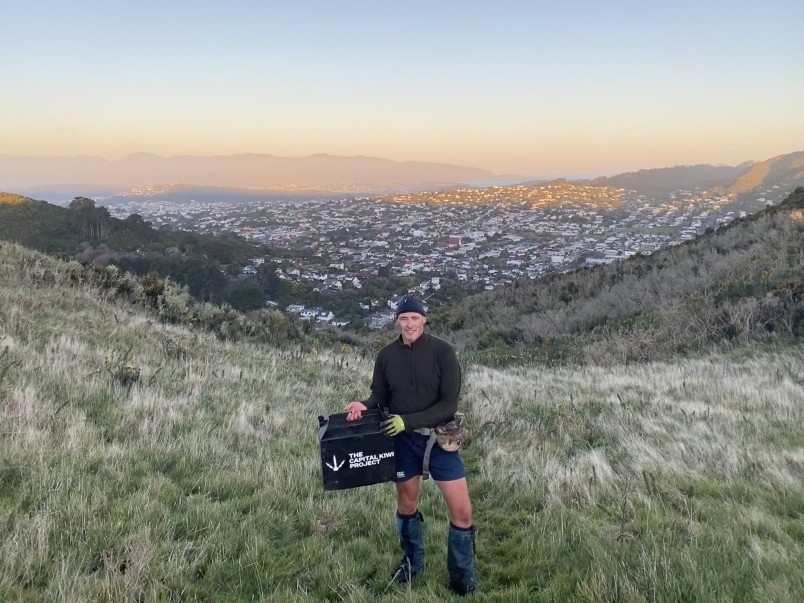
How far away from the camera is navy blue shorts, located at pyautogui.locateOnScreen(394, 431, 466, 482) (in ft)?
9.79

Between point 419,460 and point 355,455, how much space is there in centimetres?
42

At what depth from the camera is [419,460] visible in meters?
3.10

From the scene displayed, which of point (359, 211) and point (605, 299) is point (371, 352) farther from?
point (359, 211)

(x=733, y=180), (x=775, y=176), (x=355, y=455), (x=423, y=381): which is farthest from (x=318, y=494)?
(x=733, y=180)

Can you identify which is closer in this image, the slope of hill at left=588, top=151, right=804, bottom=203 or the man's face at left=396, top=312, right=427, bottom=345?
the man's face at left=396, top=312, right=427, bottom=345

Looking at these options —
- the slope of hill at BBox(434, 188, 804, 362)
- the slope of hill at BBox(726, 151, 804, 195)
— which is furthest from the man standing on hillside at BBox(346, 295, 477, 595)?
the slope of hill at BBox(726, 151, 804, 195)

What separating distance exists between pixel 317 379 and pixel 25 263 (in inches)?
340

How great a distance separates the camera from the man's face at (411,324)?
3.00 m

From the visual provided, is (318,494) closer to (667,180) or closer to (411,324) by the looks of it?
(411,324)

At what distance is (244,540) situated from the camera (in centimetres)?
324

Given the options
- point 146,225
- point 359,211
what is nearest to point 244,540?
point 146,225

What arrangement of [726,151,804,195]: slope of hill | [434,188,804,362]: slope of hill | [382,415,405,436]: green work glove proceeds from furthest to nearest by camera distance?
[726,151,804,195]: slope of hill
[434,188,804,362]: slope of hill
[382,415,405,436]: green work glove

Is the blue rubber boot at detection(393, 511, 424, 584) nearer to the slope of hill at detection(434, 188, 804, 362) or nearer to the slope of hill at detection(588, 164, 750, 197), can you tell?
the slope of hill at detection(434, 188, 804, 362)

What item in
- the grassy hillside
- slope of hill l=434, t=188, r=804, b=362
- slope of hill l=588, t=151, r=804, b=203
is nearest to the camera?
the grassy hillside
